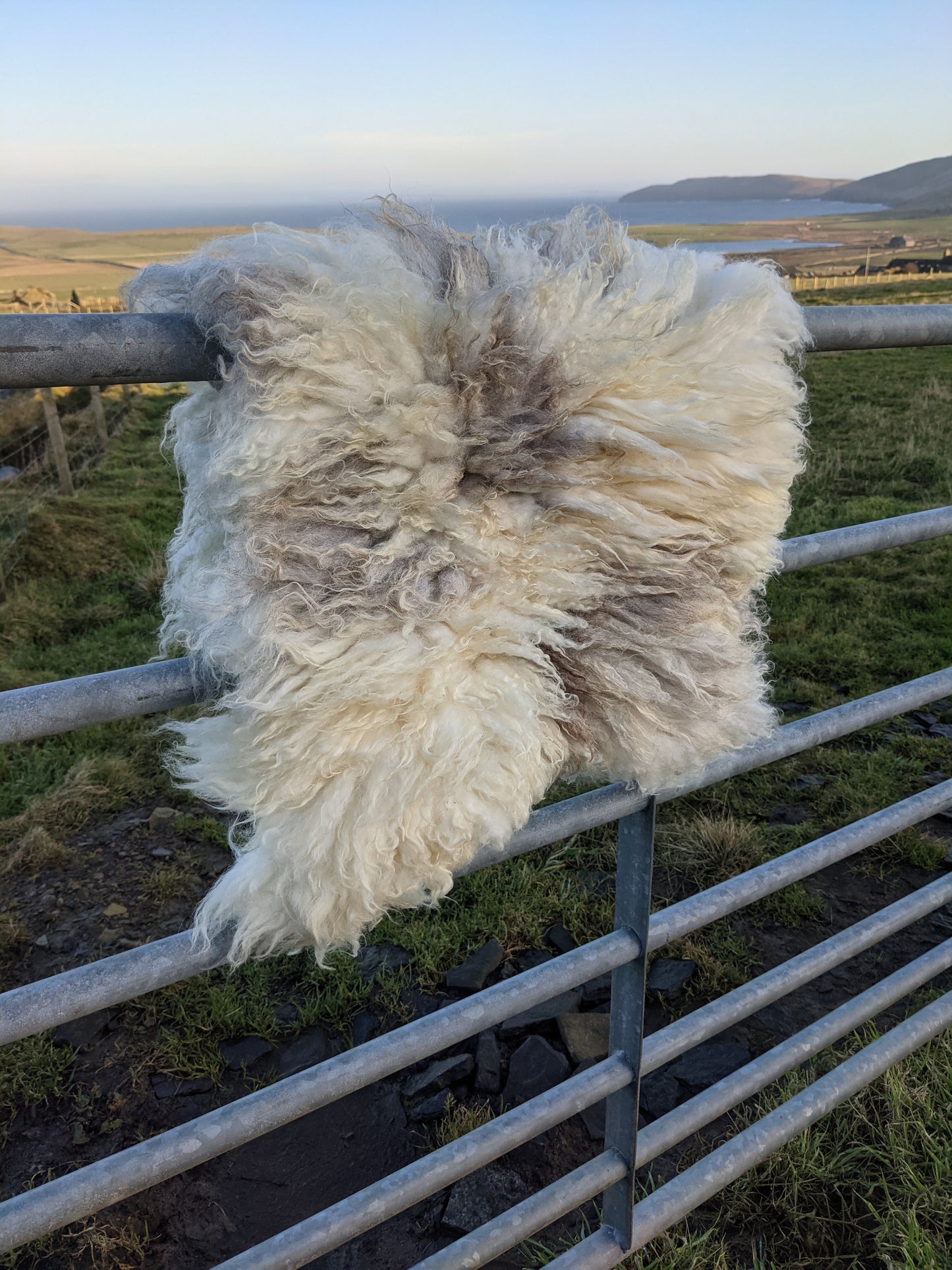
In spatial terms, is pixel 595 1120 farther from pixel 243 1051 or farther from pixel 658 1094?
pixel 243 1051

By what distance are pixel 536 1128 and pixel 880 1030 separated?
1534 millimetres

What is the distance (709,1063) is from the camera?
7.58ft

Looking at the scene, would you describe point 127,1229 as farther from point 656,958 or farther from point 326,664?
point 326,664

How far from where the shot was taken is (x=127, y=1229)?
1.92 m

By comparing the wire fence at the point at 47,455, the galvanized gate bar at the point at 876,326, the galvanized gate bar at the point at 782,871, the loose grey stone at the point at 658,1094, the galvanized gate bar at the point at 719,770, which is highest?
the galvanized gate bar at the point at 876,326

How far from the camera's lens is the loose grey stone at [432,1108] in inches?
85.7

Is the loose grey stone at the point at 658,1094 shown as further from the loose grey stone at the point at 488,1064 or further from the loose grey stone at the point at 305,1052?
the loose grey stone at the point at 305,1052

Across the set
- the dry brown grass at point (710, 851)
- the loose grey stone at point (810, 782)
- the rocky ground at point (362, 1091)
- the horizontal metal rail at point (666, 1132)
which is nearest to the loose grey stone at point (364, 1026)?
the rocky ground at point (362, 1091)

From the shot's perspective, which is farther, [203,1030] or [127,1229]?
[203,1030]

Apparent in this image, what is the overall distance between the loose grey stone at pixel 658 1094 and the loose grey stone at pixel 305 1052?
2.65 ft

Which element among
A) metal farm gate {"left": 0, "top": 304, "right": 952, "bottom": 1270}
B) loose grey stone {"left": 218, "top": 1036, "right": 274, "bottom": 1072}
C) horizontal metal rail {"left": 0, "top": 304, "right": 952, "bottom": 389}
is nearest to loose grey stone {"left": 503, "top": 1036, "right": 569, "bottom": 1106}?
loose grey stone {"left": 218, "top": 1036, "right": 274, "bottom": 1072}

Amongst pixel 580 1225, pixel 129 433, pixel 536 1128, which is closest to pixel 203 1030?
pixel 580 1225

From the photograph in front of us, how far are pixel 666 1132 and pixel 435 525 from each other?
1055mm

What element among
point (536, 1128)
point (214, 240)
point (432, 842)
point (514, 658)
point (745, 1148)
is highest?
point (214, 240)
